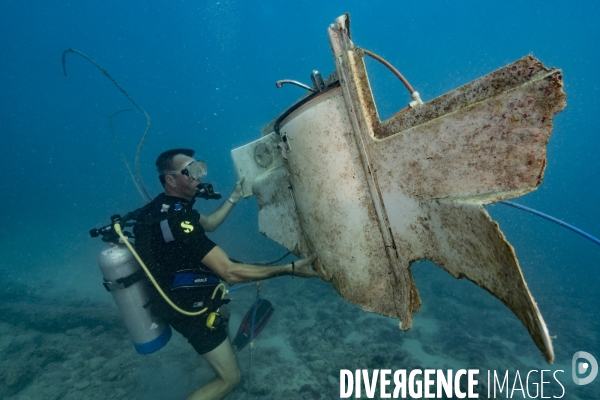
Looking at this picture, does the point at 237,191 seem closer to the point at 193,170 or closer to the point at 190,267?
the point at 193,170

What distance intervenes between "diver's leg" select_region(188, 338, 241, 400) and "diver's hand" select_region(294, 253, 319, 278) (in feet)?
6.12

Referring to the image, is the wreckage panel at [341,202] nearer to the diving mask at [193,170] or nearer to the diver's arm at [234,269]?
the diver's arm at [234,269]

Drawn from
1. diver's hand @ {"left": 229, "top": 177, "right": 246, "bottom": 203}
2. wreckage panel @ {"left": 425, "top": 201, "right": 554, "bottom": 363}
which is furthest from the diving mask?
wreckage panel @ {"left": 425, "top": 201, "right": 554, "bottom": 363}

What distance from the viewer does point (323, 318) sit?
8.37m

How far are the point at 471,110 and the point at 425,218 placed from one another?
684mm

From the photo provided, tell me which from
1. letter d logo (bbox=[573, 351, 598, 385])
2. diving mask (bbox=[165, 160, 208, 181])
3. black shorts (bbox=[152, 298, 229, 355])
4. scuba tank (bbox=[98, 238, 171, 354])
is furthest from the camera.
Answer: letter d logo (bbox=[573, 351, 598, 385])

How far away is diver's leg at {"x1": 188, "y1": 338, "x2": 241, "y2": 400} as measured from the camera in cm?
359

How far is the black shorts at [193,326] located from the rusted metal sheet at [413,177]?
176 centimetres

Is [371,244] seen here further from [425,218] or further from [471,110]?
[471,110]

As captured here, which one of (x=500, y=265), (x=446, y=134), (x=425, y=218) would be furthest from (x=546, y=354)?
(x=446, y=134)

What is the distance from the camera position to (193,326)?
137 inches

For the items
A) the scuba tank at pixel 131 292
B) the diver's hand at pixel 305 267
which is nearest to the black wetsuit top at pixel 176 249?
the scuba tank at pixel 131 292

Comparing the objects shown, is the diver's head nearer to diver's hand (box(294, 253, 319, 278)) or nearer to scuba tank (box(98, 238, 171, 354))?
scuba tank (box(98, 238, 171, 354))

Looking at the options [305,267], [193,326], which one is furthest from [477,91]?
[193,326]
